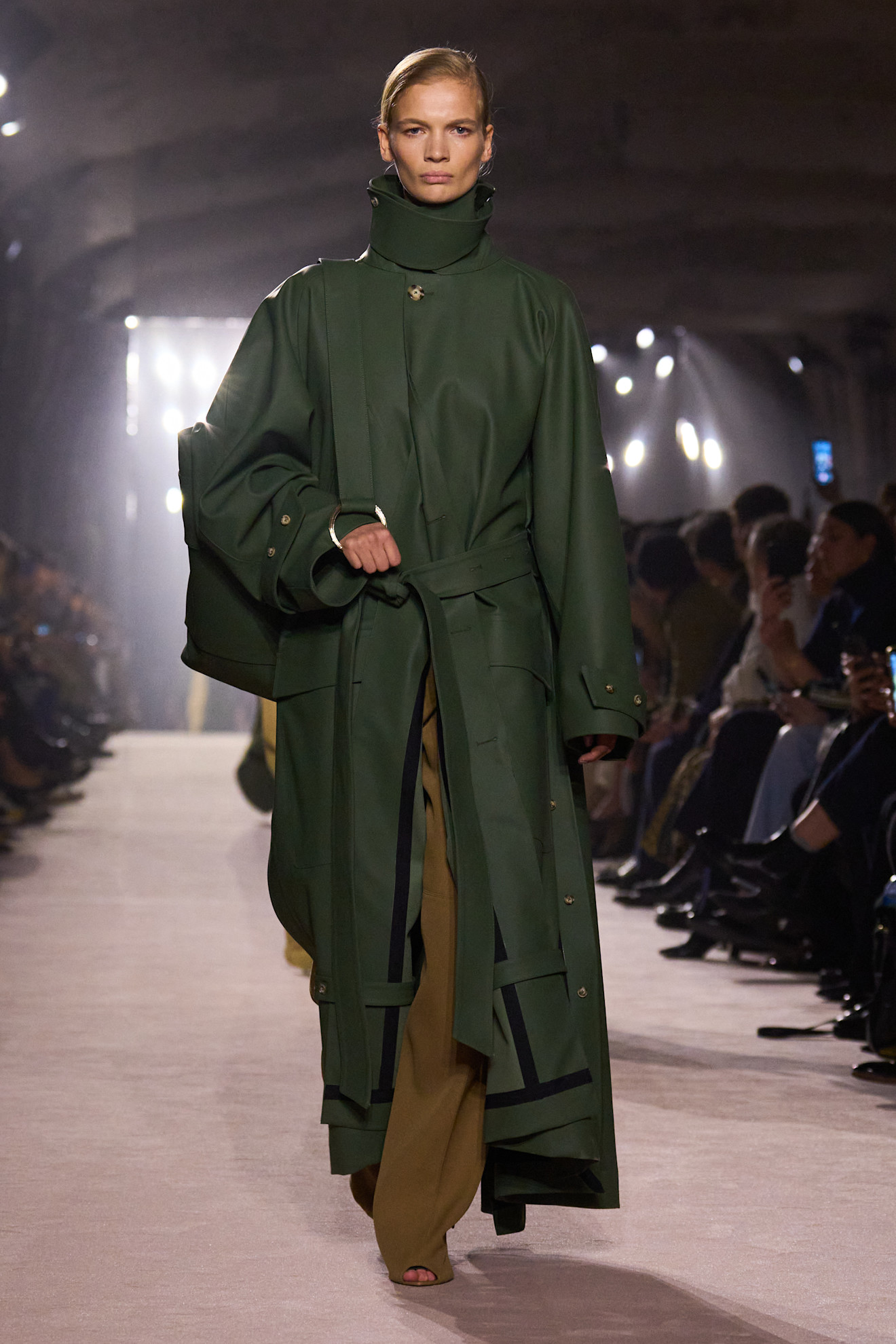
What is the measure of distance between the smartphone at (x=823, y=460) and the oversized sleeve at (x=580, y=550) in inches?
285

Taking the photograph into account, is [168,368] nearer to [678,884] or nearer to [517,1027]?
Answer: [678,884]

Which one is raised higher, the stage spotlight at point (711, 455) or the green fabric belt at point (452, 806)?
the stage spotlight at point (711, 455)

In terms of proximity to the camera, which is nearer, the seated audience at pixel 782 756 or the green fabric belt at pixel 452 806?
the green fabric belt at pixel 452 806

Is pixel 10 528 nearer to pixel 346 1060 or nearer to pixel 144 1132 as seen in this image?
pixel 144 1132

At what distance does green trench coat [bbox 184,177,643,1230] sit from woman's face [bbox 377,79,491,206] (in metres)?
0.03

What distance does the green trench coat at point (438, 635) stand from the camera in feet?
7.11

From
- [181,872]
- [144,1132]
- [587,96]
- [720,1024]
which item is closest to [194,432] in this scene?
[144,1132]

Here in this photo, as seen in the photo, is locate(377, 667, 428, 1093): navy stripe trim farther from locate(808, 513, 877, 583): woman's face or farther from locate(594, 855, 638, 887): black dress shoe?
locate(594, 855, 638, 887): black dress shoe

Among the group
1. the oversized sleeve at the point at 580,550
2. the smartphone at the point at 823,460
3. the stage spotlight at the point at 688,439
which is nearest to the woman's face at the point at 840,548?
the oversized sleeve at the point at 580,550

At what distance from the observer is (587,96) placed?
829cm

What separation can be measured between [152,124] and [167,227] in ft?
2.32

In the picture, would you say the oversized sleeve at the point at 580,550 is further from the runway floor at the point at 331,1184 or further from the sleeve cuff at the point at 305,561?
the runway floor at the point at 331,1184

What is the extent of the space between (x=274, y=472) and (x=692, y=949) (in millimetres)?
2972

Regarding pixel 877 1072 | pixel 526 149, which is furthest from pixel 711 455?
pixel 877 1072
